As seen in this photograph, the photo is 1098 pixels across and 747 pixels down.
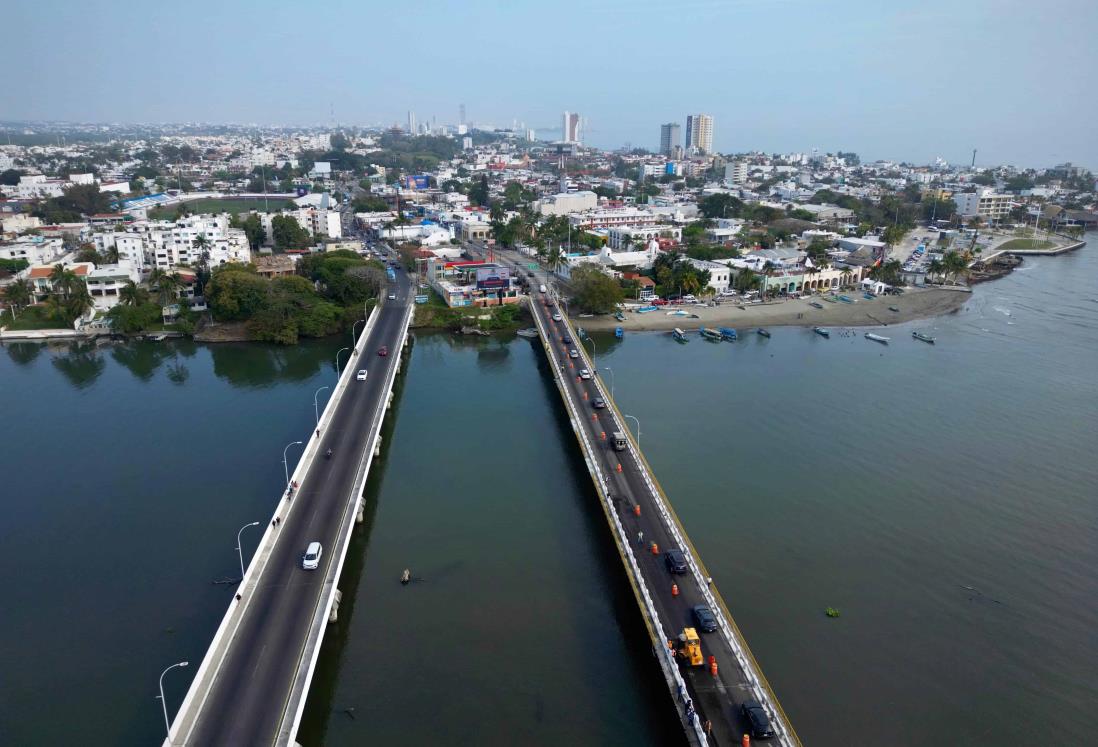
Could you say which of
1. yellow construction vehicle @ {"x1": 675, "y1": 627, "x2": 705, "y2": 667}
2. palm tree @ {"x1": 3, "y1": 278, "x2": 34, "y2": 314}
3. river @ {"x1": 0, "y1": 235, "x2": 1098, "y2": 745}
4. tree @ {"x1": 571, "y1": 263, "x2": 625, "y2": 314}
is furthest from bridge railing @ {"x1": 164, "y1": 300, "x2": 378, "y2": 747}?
palm tree @ {"x1": 3, "y1": 278, "x2": 34, "y2": 314}

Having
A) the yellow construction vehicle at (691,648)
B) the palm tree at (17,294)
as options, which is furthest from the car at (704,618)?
the palm tree at (17,294)

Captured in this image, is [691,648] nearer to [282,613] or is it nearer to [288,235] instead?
[282,613]

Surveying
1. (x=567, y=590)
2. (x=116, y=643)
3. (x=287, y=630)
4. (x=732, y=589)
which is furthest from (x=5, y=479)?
(x=732, y=589)

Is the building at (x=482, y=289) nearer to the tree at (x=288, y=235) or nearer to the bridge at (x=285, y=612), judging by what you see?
the tree at (x=288, y=235)

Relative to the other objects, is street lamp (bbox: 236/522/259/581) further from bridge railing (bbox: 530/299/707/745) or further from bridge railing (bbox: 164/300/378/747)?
bridge railing (bbox: 530/299/707/745)

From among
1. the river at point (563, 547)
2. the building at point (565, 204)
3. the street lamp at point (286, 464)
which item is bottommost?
the river at point (563, 547)

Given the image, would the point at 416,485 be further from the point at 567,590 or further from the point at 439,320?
the point at 439,320
